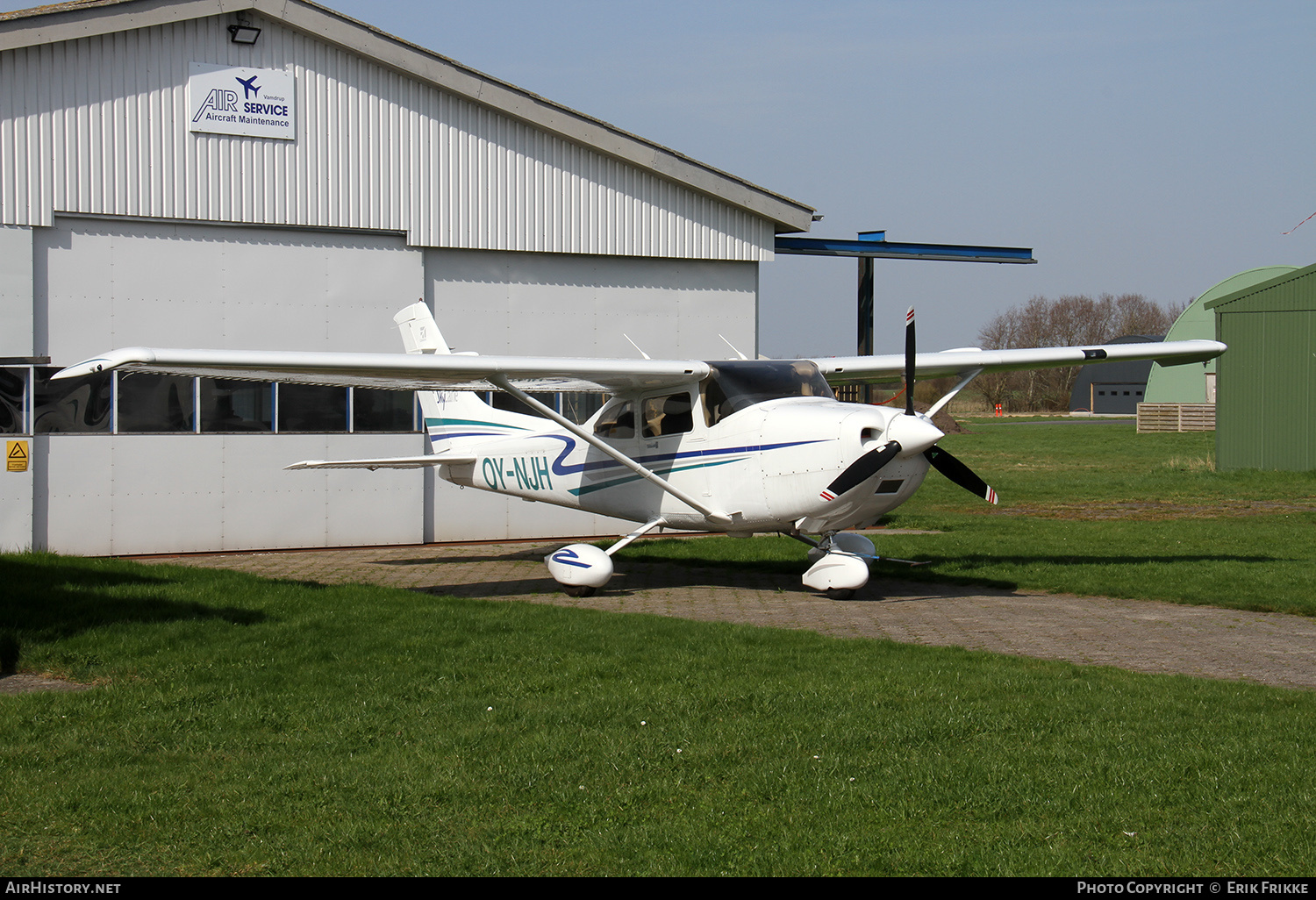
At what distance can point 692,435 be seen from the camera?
11656mm

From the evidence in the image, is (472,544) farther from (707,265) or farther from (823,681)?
(823,681)

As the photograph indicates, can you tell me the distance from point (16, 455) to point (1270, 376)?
24.0m

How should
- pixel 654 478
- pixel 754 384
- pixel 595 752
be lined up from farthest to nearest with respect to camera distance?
pixel 654 478 < pixel 754 384 < pixel 595 752

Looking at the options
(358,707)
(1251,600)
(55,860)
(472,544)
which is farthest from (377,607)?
(1251,600)

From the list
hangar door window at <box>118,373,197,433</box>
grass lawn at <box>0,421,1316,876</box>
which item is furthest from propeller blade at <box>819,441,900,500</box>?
hangar door window at <box>118,373,197,433</box>

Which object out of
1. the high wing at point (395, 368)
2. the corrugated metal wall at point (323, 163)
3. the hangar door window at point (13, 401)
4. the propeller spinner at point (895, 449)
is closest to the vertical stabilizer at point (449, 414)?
the high wing at point (395, 368)

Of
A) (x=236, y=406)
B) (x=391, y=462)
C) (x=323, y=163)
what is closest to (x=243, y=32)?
(x=323, y=163)

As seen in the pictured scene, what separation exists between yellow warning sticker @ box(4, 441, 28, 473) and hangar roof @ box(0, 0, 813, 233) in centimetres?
470

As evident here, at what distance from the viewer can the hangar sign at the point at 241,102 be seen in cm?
1431

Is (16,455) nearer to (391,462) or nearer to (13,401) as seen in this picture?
(13,401)

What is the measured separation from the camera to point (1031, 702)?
19.8 feet

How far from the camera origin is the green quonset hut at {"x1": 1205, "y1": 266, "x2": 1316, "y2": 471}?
24016 mm

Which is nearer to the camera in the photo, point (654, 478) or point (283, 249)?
point (654, 478)

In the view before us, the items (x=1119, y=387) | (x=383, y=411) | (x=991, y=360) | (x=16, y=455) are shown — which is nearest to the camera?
(x=991, y=360)
